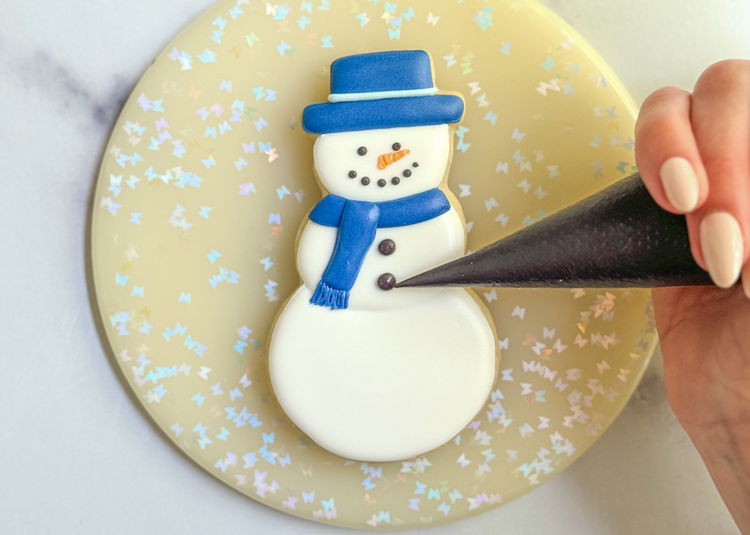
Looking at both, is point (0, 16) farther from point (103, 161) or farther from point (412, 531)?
point (412, 531)

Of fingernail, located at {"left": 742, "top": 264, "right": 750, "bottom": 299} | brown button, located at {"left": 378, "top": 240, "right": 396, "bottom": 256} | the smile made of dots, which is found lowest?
fingernail, located at {"left": 742, "top": 264, "right": 750, "bottom": 299}

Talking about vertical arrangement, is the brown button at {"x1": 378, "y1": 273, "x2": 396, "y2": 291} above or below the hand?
above

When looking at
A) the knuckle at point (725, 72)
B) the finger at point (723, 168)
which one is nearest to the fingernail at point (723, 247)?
the finger at point (723, 168)

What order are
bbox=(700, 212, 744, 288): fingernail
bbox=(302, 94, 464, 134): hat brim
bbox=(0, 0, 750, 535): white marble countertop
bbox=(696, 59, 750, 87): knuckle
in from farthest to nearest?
bbox=(0, 0, 750, 535): white marble countertop
bbox=(302, 94, 464, 134): hat brim
bbox=(696, 59, 750, 87): knuckle
bbox=(700, 212, 744, 288): fingernail

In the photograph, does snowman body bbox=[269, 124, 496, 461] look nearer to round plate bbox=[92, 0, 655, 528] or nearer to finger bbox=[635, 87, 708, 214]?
round plate bbox=[92, 0, 655, 528]

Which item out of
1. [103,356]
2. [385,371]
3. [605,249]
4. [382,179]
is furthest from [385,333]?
[103,356]

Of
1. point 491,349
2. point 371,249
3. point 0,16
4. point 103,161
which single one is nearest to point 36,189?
point 103,161

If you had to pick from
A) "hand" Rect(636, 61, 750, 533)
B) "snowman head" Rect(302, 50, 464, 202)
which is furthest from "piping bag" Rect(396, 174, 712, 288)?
"snowman head" Rect(302, 50, 464, 202)

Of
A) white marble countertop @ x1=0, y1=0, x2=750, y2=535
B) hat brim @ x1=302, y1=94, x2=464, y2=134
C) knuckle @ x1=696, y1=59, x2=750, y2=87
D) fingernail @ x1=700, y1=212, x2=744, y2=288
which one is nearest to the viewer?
fingernail @ x1=700, y1=212, x2=744, y2=288
